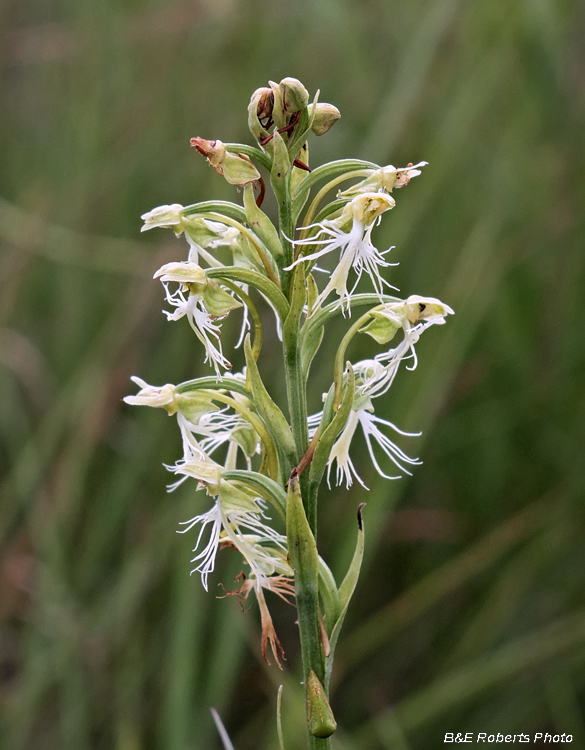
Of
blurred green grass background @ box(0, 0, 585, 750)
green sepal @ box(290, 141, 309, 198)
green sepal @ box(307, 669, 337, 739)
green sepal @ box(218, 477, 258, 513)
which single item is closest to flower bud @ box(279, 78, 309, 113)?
green sepal @ box(290, 141, 309, 198)

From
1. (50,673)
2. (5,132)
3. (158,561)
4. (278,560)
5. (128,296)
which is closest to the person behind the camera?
(278,560)

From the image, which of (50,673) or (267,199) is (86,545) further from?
(267,199)

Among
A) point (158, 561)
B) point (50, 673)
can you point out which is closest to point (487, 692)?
point (158, 561)

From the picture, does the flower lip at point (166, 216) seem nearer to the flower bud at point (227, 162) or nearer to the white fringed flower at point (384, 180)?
the flower bud at point (227, 162)

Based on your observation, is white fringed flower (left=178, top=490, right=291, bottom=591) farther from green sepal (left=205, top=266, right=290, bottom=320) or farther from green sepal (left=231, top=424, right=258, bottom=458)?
green sepal (left=205, top=266, right=290, bottom=320)

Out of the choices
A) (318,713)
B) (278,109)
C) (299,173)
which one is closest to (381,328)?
(299,173)

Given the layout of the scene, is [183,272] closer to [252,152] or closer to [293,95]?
[252,152]
